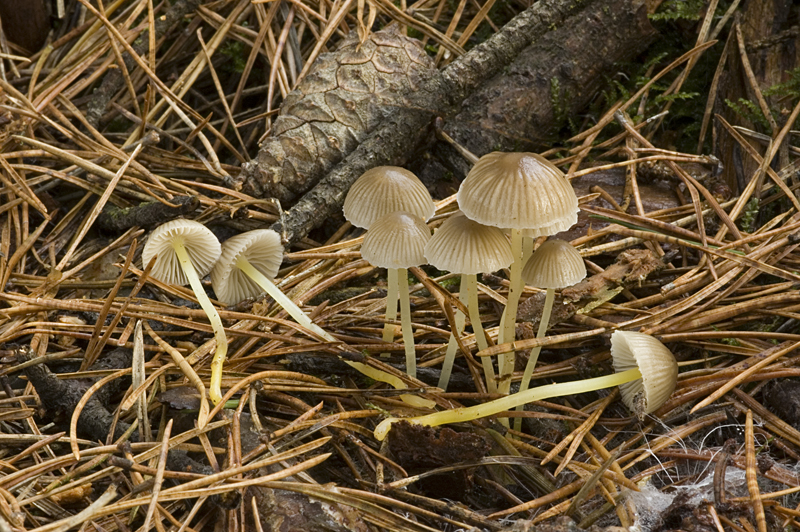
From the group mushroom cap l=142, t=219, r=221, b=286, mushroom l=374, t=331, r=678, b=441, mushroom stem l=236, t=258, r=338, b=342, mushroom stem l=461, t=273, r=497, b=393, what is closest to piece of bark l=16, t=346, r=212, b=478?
mushroom cap l=142, t=219, r=221, b=286

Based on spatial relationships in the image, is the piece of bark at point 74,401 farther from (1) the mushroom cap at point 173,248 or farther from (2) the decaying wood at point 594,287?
(2) the decaying wood at point 594,287

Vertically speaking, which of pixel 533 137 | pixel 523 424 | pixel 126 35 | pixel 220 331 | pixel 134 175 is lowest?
pixel 523 424

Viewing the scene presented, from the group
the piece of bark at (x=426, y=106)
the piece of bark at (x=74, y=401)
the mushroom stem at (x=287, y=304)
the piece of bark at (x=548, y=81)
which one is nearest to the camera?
the piece of bark at (x=74, y=401)

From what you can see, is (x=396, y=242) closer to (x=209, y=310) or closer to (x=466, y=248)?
(x=466, y=248)

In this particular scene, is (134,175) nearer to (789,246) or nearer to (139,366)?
(139,366)

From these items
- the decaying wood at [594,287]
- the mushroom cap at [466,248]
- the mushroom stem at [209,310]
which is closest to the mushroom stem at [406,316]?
the mushroom cap at [466,248]

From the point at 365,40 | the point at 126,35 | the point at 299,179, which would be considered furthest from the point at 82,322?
the point at 365,40

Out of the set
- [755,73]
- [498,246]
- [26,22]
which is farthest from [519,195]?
[26,22]
